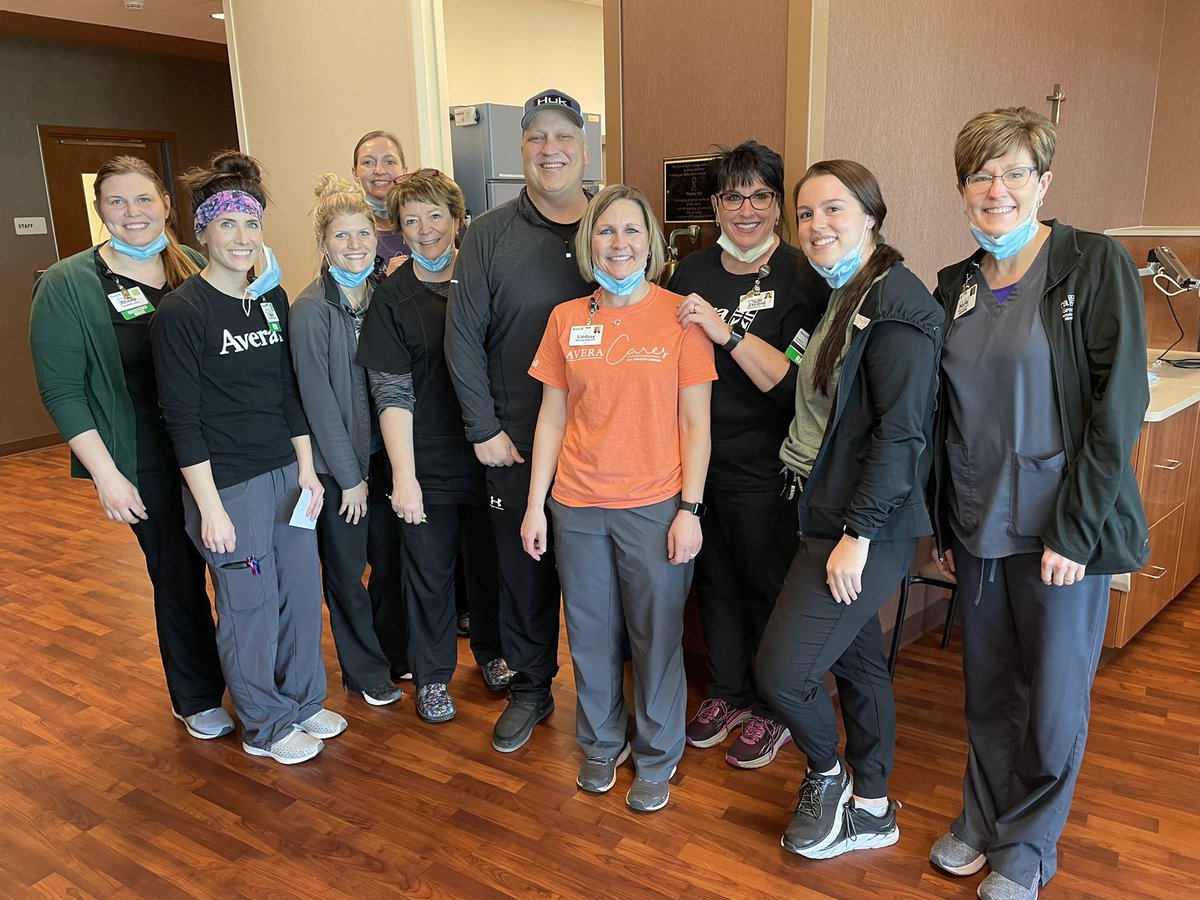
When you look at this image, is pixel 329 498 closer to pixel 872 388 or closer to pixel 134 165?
pixel 134 165

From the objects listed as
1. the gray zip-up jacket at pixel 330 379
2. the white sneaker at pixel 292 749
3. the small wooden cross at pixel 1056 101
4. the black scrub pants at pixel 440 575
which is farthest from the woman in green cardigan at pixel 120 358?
the small wooden cross at pixel 1056 101

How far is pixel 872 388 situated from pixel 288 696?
1.93 meters

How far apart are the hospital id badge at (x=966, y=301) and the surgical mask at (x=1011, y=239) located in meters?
0.08

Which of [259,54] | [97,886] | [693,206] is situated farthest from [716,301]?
[259,54]

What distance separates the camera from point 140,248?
242 centimetres

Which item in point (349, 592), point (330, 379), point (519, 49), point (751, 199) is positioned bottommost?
point (349, 592)

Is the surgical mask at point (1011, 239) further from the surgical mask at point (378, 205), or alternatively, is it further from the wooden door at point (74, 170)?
the wooden door at point (74, 170)

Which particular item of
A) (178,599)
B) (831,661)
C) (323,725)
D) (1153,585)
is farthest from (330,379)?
(1153,585)

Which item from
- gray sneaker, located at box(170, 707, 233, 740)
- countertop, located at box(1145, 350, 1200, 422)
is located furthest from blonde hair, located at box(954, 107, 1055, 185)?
gray sneaker, located at box(170, 707, 233, 740)

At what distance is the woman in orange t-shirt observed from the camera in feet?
6.88

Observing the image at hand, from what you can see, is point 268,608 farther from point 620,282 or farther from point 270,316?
point 620,282

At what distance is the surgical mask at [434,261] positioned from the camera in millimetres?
2508

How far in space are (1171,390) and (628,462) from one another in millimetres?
2068

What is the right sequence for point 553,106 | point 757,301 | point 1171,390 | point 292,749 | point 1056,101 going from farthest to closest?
1. point 1056,101
2. point 1171,390
3. point 292,749
4. point 553,106
5. point 757,301
